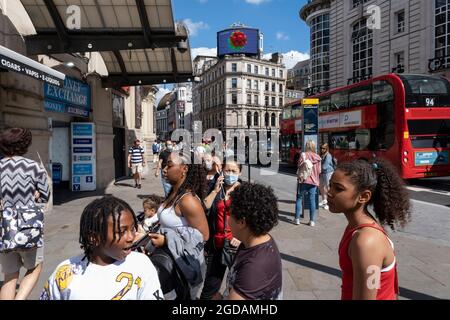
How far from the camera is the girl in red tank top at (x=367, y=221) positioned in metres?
1.69

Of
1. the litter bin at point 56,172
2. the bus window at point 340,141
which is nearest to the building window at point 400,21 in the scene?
the bus window at point 340,141

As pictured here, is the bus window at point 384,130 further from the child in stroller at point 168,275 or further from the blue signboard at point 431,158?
the child in stroller at point 168,275

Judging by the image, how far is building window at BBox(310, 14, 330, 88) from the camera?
43.5 metres

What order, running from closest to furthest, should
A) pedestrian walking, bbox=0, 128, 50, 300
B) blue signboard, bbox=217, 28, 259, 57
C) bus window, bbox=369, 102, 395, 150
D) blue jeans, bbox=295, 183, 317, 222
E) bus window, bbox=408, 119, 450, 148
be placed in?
pedestrian walking, bbox=0, 128, 50, 300 < blue jeans, bbox=295, 183, 317, 222 < bus window, bbox=408, 119, 450, 148 < bus window, bbox=369, 102, 395, 150 < blue signboard, bbox=217, 28, 259, 57

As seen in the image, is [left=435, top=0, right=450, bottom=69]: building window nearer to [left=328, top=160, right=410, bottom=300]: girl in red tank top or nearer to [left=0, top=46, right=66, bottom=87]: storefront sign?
[left=0, top=46, right=66, bottom=87]: storefront sign

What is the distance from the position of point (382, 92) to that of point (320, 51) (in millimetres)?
33833

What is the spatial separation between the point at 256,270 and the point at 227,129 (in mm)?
90331

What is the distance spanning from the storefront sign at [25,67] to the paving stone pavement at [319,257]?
9.09 feet

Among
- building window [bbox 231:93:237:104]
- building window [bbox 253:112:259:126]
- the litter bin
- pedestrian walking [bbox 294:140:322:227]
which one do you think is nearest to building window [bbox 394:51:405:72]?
pedestrian walking [bbox 294:140:322:227]

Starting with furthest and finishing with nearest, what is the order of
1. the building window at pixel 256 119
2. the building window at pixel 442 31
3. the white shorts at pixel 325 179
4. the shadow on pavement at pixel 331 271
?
the building window at pixel 256 119 < the building window at pixel 442 31 < the white shorts at pixel 325 179 < the shadow on pavement at pixel 331 271

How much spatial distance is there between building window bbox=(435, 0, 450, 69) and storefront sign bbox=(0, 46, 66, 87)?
28.3 m
